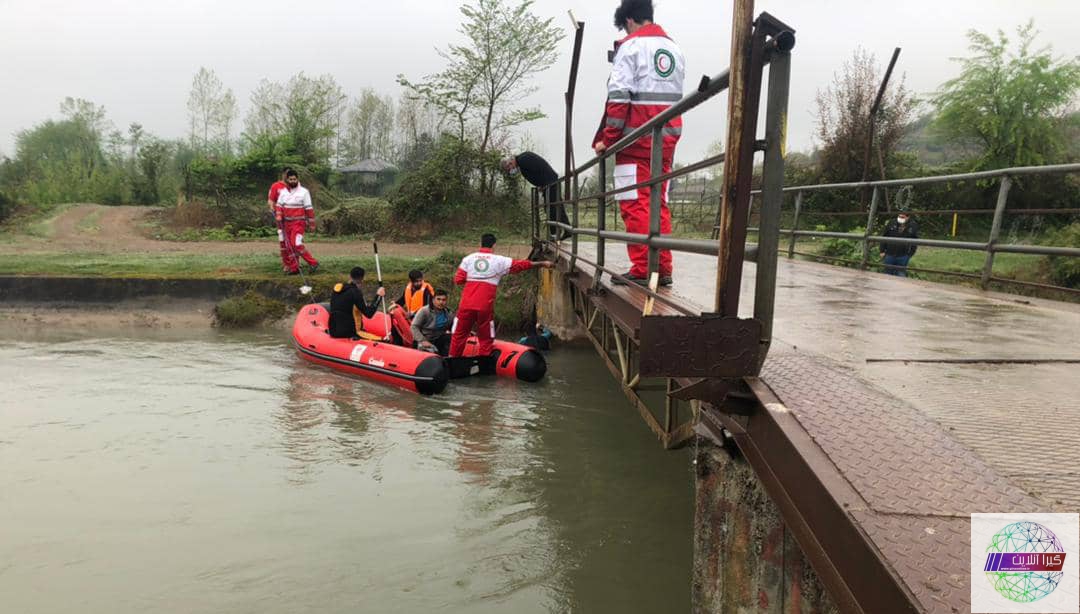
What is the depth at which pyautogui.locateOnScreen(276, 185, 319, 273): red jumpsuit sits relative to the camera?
1420 centimetres

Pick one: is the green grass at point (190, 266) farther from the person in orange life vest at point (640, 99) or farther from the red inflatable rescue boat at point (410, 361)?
the person in orange life vest at point (640, 99)

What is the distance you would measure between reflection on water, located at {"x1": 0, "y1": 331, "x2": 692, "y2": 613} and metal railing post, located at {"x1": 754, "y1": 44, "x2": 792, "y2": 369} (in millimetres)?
2916

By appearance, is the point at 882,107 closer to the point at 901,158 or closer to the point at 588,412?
the point at 901,158

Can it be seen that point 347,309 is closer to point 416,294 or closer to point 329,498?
point 416,294

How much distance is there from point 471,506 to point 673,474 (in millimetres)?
2121

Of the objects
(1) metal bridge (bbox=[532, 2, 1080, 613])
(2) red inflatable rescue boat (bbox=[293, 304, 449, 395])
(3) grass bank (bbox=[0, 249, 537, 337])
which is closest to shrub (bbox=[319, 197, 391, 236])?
(3) grass bank (bbox=[0, 249, 537, 337])

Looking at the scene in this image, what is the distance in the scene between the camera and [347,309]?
1079cm

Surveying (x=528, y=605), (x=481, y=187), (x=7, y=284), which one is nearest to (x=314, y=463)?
(x=528, y=605)

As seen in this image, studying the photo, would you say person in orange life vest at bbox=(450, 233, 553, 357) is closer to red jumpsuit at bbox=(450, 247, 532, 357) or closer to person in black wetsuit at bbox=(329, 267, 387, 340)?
red jumpsuit at bbox=(450, 247, 532, 357)

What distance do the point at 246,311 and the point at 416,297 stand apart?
5138mm

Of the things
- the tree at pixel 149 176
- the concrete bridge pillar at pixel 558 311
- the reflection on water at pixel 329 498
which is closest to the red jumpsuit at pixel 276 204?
the reflection on water at pixel 329 498

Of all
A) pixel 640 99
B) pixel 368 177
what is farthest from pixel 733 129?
pixel 368 177

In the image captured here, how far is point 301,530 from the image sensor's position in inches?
220

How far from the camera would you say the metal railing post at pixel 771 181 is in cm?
236
